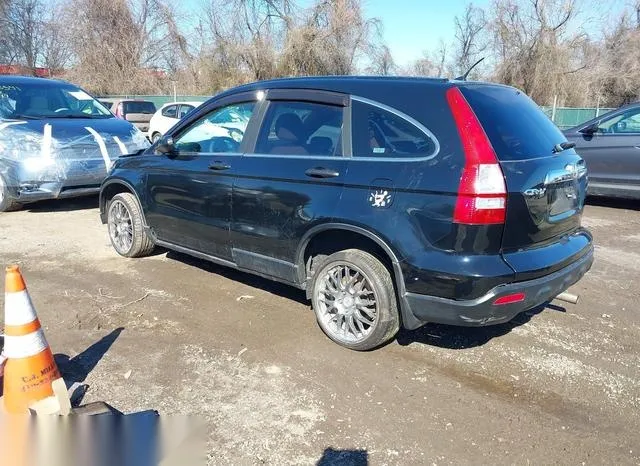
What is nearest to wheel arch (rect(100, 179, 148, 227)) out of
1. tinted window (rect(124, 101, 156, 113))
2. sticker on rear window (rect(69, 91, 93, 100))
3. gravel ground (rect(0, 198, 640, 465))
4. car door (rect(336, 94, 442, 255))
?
gravel ground (rect(0, 198, 640, 465))

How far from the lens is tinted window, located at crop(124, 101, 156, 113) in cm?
1938

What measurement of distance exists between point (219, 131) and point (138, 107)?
16.7 meters

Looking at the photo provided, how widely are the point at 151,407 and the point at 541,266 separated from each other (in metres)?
2.42

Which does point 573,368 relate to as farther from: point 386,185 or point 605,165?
point 605,165

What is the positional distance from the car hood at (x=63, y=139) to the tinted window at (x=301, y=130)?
4404 millimetres

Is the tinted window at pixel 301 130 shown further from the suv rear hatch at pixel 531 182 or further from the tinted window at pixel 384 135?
the suv rear hatch at pixel 531 182

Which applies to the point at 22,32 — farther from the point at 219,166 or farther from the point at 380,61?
the point at 219,166

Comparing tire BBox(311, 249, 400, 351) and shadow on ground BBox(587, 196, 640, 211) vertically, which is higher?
shadow on ground BBox(587, 196, 640, 211)

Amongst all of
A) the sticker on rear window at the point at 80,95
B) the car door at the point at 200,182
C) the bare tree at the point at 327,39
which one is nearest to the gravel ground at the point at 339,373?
the car door at the point at 200,182

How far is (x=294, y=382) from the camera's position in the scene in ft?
10.8

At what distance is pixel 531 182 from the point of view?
10.3 ft

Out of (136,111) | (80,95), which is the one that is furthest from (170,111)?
(80,95)

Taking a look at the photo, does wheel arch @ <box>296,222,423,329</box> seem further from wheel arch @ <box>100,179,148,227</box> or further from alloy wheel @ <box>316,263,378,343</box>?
wheel arch @ <box>100,179,148,227</box>

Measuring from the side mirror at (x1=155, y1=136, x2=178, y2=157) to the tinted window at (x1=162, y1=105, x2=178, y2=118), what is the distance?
13.5 metres
